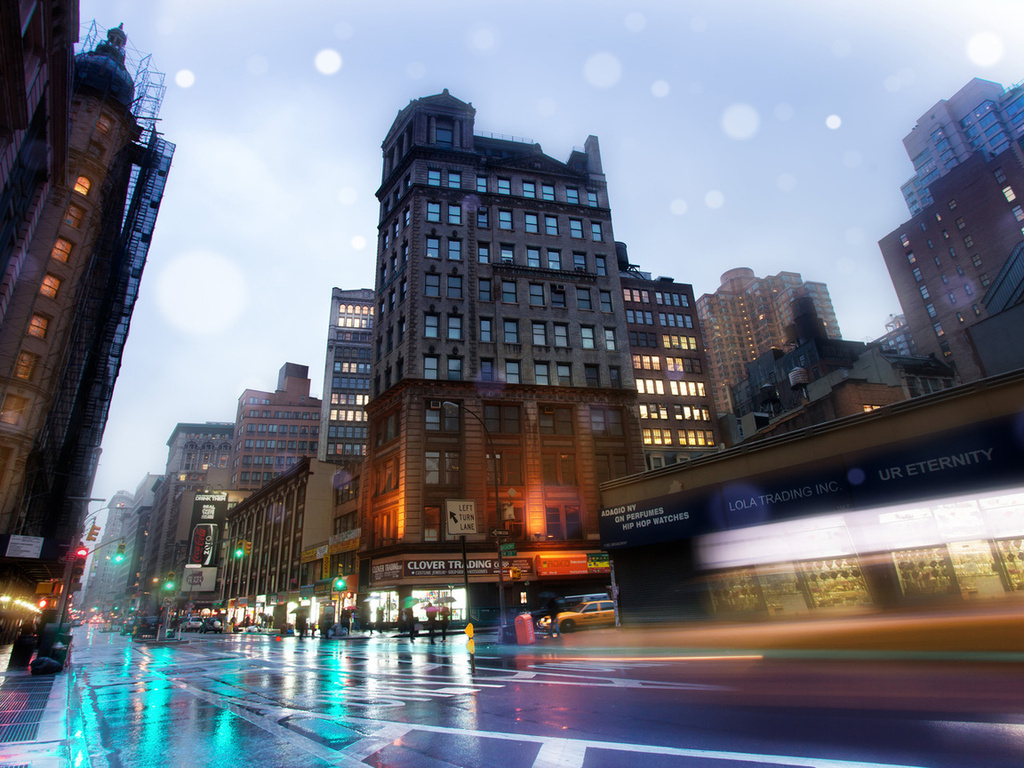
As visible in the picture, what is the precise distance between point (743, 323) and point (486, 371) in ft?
466

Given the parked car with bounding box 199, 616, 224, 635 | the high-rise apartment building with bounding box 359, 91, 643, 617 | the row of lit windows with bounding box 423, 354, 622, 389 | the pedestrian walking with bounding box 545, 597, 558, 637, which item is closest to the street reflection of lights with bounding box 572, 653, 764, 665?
the pedestrian walking with bounding box 545, 597, 558, 637

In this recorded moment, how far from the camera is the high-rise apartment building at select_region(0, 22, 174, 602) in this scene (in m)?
17.6

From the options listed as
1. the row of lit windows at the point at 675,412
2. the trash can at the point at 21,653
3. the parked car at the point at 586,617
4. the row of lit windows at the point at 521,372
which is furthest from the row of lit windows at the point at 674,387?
the trash can at the point at 21,653

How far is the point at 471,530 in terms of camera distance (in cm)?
3422

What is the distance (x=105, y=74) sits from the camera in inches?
1633

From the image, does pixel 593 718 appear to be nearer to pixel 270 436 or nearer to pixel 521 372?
pixel 521 372

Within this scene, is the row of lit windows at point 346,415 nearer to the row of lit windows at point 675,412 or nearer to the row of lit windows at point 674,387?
the row of lit windows at point 674,387

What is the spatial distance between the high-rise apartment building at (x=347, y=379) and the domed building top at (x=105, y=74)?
49.0m

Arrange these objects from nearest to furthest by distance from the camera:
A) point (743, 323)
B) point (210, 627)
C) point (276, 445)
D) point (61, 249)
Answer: point (61, 249) < point (210, 627) < point (276, 445) < point (743, 323)

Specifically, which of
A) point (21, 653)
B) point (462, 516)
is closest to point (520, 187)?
point (462, 516)

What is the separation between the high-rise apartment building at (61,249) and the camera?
693 inches

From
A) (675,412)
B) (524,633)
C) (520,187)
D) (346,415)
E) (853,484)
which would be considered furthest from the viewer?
(346,415)

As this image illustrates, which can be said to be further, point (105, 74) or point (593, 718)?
point (105, 74)

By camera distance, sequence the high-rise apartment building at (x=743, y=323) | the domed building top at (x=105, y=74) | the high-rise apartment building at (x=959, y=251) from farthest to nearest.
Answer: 1. the high-rise apartment building at (x=743, y=323)
2. the high-rise apartment building at (x=959, y=251)
3. the domed building top at (x=105, y=74)
